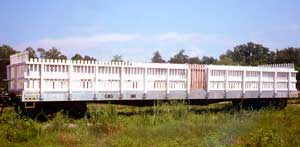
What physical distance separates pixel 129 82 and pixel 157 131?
20.4 feet

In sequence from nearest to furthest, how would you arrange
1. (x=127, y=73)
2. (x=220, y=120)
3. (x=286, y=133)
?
(x=286, y=133)
(x=220, y=120)
(x=127, y=73)

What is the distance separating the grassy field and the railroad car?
2110 millimetres

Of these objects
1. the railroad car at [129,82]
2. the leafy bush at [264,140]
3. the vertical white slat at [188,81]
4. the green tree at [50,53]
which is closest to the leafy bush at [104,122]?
the railroad car at [129,82]

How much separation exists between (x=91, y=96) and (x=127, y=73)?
6.20 ft

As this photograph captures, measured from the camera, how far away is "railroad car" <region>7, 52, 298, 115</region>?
15164mm

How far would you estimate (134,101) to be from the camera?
1802 centimetres

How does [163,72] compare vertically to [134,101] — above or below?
above

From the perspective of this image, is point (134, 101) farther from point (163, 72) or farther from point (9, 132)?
point (9, 132)

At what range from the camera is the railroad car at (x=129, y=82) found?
15164 millimetres

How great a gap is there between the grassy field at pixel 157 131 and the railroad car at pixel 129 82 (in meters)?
2.11

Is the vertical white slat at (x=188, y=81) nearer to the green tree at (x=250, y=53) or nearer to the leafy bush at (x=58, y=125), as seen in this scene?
the leafy bush at (x=58, y=125)

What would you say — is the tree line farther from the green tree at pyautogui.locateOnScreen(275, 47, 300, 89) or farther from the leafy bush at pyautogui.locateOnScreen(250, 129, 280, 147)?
the leafy bush at pyautogui.locateOnScreen(250, 129, 280, 147)

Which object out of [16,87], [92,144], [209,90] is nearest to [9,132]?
[92,144]

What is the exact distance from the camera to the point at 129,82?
56.9 feet
